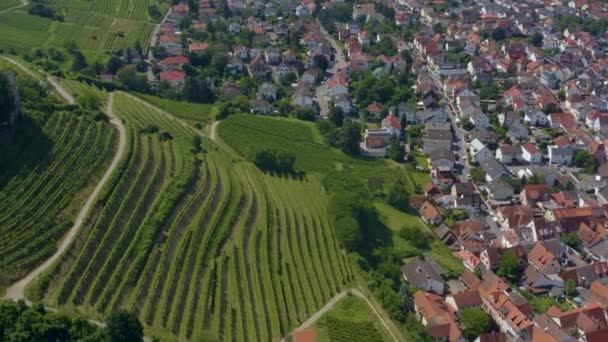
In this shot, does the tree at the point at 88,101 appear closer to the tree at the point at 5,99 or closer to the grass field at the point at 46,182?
the grass field at the point at 46,182

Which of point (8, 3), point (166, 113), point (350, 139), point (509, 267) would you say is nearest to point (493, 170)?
point (350, 139)

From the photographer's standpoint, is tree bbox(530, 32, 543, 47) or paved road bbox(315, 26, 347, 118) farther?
tree bbox(530, 32, 543, 47)

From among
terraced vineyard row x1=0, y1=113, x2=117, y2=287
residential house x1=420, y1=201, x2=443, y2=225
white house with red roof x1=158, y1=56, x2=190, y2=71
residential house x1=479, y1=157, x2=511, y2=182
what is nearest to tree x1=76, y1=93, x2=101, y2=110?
terraced vineyard row x1=0, y1=113, x2=117, y2=287

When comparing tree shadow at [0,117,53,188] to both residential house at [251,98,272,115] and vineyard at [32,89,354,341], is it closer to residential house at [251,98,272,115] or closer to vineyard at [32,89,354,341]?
vineyard at [32,89,354,341]

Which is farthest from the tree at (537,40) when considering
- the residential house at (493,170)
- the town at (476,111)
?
the residential house at (493,170)

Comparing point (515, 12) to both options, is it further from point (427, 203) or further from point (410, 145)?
point (427, 203)

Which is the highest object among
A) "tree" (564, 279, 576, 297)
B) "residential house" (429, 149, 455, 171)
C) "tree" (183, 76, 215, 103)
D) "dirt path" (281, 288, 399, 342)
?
"tree" (183, 76, 215, 103)
